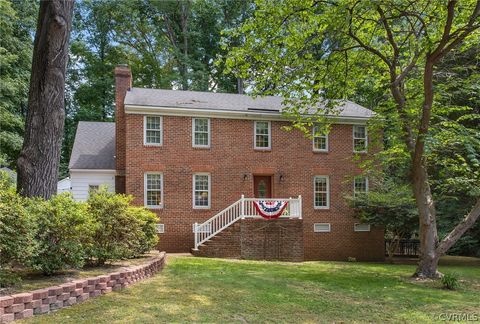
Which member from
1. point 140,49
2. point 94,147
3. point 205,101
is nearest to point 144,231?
point 205,101

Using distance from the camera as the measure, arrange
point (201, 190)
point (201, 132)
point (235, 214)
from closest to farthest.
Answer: point (235, 214) → point (201, 190) → point (201, 132)

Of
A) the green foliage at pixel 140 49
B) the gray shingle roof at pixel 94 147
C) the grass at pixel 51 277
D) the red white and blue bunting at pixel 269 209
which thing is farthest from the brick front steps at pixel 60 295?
the green foliage at pixel 140 49

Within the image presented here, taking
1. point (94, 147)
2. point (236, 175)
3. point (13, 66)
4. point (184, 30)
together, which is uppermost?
point (184, 30)

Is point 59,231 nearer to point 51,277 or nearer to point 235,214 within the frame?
point 51,277

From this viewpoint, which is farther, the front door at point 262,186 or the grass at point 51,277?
the front door at point 262,186

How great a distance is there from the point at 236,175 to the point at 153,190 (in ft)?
12.0

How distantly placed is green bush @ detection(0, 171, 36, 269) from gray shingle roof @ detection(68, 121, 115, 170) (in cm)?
1296

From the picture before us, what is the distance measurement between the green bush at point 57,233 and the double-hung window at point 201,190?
10792 millimetres

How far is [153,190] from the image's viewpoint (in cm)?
1702

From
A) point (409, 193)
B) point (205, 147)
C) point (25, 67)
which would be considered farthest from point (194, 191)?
point (25, 67)

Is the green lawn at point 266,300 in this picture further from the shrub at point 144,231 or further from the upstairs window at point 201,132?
the upstairs window at point 201,132

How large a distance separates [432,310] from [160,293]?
4.73 metres

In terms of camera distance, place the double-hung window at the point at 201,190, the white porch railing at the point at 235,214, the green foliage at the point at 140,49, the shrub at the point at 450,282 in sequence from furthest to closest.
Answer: the green foliage at the point at 140,49 < the double-hung window at the point at 201,190 < the white porch railing at the point at 235,214 < the shrub at the point at 450,282

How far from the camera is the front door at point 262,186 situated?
18.6 m
